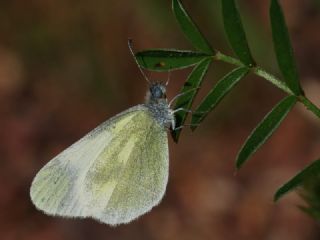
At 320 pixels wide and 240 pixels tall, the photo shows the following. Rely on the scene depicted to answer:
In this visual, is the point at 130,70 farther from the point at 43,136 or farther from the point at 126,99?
the point at 43,136

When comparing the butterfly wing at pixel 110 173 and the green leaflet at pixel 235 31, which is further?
the butterfly wing at pixel 110 173

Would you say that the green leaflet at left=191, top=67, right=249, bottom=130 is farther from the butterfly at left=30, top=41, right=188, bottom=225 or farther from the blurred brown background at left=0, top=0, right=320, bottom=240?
the blurred brown background at left=0, top=0, right=320, bottom=240

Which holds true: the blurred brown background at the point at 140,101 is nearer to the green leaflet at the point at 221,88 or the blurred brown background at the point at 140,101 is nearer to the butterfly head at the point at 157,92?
the butterfly head at the point at 157,92

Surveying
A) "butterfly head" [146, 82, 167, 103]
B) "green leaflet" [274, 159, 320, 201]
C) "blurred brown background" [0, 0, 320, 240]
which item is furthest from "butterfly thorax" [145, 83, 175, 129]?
"blurred brown background" [0, 0, 320, 240]

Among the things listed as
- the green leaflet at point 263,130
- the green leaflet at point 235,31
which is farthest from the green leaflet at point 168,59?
the green leaflet at point 263,130

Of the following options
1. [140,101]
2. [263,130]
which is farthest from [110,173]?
[140,101]

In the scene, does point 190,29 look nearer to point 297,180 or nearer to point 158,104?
point 297,180

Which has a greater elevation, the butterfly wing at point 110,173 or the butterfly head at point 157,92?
the butterfly head at point 157,92
